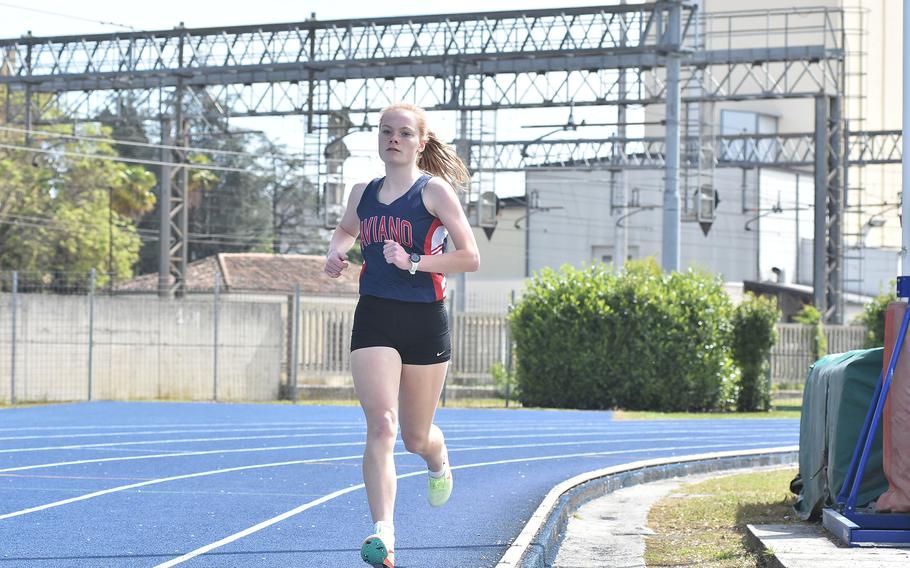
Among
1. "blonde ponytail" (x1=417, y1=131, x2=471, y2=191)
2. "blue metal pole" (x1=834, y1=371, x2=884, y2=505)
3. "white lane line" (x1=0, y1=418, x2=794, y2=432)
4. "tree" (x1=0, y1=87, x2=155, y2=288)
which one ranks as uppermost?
"tree" (x1=0, y1=87, x2=155, y2=288)

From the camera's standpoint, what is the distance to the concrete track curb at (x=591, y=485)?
8.30 metres

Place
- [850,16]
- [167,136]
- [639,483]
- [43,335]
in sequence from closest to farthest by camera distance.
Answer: [639,483] < [43,335] < [167,136] < [850,16]

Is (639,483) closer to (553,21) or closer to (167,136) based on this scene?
(553,21)

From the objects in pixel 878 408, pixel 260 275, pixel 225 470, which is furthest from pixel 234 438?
pixel 260 275

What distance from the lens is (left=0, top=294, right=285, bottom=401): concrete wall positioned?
27406 mm

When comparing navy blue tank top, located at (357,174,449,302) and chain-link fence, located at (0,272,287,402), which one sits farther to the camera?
chain-link fence, located at (0,272,287,402)

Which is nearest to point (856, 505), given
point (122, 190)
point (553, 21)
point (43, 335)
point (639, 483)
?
point (639, 483)

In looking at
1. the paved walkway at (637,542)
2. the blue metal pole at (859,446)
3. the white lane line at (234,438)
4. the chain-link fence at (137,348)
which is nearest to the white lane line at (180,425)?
the white lane line at (234,438)

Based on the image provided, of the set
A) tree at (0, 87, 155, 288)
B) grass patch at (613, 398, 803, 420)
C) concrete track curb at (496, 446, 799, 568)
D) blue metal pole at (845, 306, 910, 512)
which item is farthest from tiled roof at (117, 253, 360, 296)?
blue metal pole at (845, 306, 910, 512)

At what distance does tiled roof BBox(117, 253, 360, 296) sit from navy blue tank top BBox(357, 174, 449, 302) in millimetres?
50408

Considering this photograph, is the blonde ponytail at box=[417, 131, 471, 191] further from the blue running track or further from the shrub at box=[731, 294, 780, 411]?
the shrub at box=[731, 294, 780, 411]

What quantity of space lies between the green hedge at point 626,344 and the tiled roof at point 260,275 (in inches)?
1095

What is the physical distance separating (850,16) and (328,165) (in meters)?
40.6

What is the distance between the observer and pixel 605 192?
7506 cm
